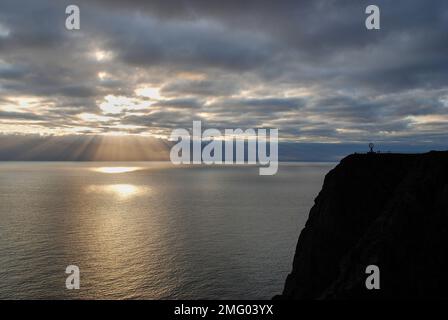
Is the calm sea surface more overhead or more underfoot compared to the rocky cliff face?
more underfoot

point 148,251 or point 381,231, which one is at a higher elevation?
point 381,231

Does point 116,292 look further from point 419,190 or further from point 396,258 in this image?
point 419,190

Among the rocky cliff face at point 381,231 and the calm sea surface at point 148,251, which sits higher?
the rocky cliff face at point 381,231

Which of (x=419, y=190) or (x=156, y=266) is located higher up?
(x=419, y=190)

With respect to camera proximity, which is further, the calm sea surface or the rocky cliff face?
the calm sea surface

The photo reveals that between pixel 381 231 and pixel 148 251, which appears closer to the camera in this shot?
pixel 381 231

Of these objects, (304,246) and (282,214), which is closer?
(304,246)

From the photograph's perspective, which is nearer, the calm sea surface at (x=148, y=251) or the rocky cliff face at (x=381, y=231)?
the rocky cliff face at (x=381, y=231)
